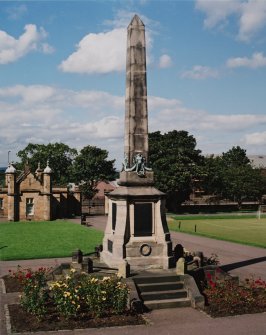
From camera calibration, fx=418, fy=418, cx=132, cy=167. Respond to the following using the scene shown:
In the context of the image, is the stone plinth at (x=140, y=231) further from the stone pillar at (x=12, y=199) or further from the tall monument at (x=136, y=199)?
the stone pillar at (x=12, y=199)

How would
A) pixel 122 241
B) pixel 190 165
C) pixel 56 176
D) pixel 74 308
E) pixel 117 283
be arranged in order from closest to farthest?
pixel 74 308
pixel 117 283
pixel 122 241
pixel 190 165
pixel 56 176

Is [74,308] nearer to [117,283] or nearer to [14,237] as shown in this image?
[117,283]

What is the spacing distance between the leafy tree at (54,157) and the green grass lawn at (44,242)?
5366 cm

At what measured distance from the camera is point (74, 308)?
489 inches

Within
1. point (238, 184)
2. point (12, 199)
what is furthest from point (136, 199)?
point (238, 184)

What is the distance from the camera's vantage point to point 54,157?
94.3m

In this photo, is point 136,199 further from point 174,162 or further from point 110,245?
point 174,162

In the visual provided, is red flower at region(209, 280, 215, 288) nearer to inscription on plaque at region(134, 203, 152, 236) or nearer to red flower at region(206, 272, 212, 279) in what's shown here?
red flower at region(206, 272, 212, 279)

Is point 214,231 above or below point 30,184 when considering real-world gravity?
below

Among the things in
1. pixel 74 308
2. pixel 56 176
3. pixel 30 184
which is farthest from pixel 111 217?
pixel 56 176

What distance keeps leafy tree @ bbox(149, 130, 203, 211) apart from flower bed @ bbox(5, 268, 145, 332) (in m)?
44.8

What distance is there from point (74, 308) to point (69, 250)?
1412 centimetres

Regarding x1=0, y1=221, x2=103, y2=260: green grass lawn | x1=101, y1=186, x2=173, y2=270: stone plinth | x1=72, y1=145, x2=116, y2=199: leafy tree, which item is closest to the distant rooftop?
x1=72, y1=145, x2=116, y2=199: leafy tree

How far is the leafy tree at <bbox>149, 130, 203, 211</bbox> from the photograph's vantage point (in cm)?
5966
